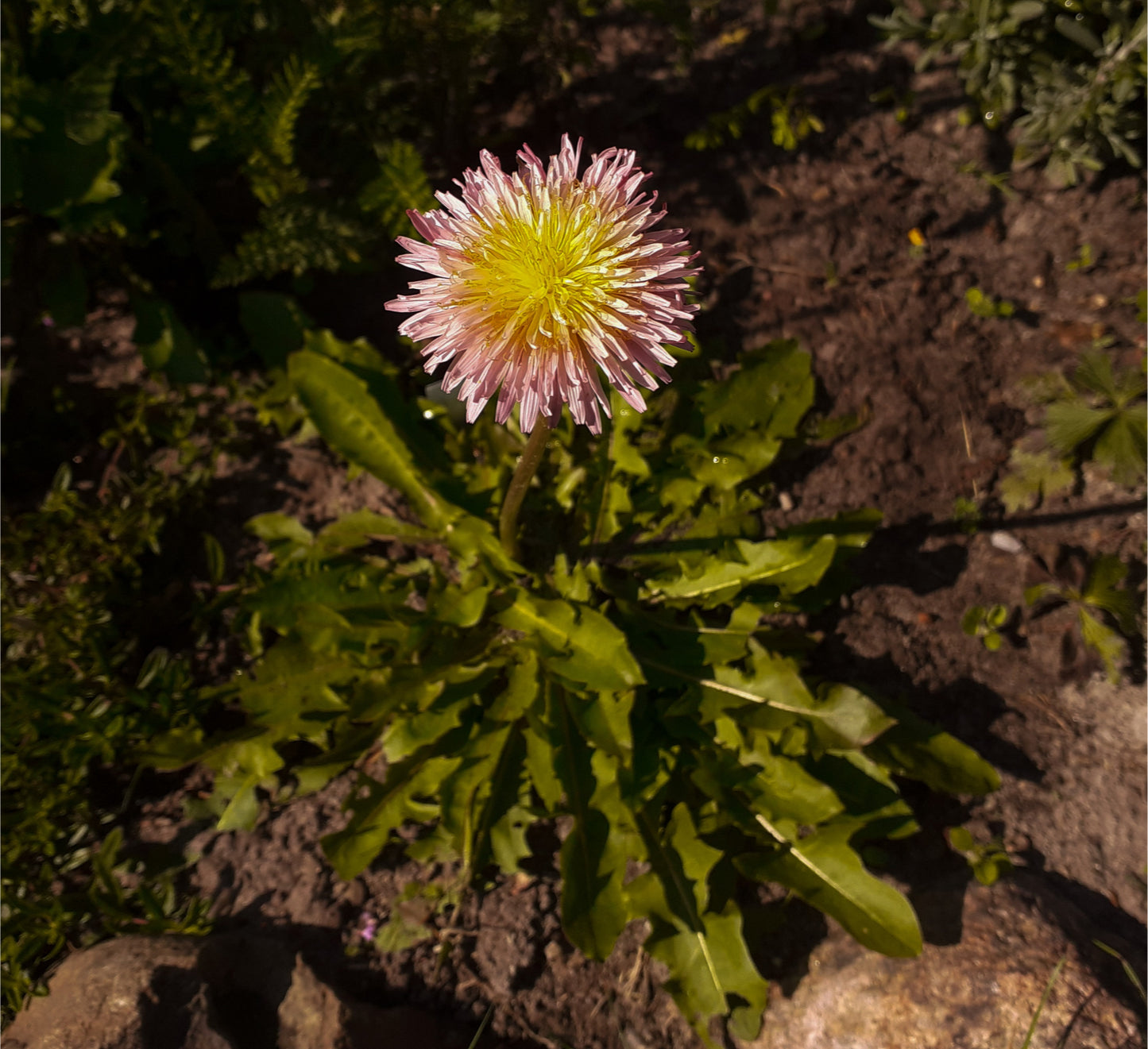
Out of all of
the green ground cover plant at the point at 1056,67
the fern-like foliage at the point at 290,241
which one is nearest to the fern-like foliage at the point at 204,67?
the fern-like foliage at the point at 290,241

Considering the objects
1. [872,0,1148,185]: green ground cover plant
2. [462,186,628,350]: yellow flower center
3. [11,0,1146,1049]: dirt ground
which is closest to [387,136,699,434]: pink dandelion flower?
[462,186,628,350]: yellow flower center

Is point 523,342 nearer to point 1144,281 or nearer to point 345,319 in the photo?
point 345,319

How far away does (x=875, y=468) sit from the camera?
3656 mm

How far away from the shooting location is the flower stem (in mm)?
2115

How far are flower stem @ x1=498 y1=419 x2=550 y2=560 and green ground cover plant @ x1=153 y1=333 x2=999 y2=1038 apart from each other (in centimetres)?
10

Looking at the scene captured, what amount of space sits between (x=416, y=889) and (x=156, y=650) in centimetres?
149

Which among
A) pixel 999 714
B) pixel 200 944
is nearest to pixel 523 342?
pixel 200 944

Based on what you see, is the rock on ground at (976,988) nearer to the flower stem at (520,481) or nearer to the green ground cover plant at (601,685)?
the green ground cover plant at (601,685)

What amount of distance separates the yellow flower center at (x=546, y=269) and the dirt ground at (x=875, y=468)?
190 cm

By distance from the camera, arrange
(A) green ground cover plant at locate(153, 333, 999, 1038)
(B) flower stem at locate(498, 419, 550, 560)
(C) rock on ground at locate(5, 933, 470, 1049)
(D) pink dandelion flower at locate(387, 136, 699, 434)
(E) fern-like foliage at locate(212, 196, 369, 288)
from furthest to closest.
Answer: (E) fern-like foliage at locate(212, 196, 369, 288) → (A) green ground cover plant at locate(153, 333, 999, 1038) → (C) rock on ground at locate(5, 933, 470, 1049) → (B) flower stem at locate(498, 419, 550, 560) → (D) pink dandelion flower at locate(387, 136, 699, 434)

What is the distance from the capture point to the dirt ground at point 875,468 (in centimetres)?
300

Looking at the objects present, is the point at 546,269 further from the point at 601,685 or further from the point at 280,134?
the point at 280,134

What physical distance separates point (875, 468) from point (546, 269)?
89.5 inches

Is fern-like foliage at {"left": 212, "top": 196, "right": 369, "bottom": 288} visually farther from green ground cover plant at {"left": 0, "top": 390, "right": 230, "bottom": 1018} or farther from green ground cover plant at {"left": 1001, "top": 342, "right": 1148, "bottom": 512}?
green ground cover plant at {"left": 1001, "top": 342, "right": 1148, "bottom": 512}
